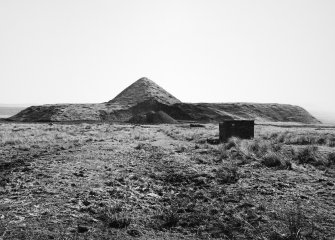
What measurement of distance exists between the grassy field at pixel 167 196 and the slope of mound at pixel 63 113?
4135 centimetres

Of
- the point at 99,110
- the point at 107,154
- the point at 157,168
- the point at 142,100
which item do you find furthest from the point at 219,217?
the point at 142,100

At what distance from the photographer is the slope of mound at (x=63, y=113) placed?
176 feet

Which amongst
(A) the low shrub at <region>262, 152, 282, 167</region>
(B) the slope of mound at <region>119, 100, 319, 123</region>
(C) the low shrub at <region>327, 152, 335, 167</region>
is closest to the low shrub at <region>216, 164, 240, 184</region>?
(A) the low shrub at <region>262, 152, 282, 167</region>

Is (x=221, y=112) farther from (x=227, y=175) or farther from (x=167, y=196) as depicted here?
(x=167, y=196)

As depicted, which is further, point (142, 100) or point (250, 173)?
point (142, 100)

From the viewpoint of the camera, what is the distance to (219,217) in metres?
6.90

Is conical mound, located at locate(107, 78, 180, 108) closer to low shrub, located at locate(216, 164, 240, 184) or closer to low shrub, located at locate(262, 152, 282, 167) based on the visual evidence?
low shrub, located at locate(262, 152, 282, 167)

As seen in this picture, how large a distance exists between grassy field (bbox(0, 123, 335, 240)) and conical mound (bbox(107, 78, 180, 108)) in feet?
167

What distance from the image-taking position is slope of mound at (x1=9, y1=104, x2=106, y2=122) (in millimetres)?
53516

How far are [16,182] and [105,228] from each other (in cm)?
407

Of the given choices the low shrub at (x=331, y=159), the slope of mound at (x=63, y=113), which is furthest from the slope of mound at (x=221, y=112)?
the low shrub at (x=331, y=159)

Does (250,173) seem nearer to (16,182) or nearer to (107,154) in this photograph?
(107,154)

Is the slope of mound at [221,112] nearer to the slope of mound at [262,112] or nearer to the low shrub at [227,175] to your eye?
the slope of mound at [262,112]

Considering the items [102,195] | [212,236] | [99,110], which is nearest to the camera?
[212,236]
